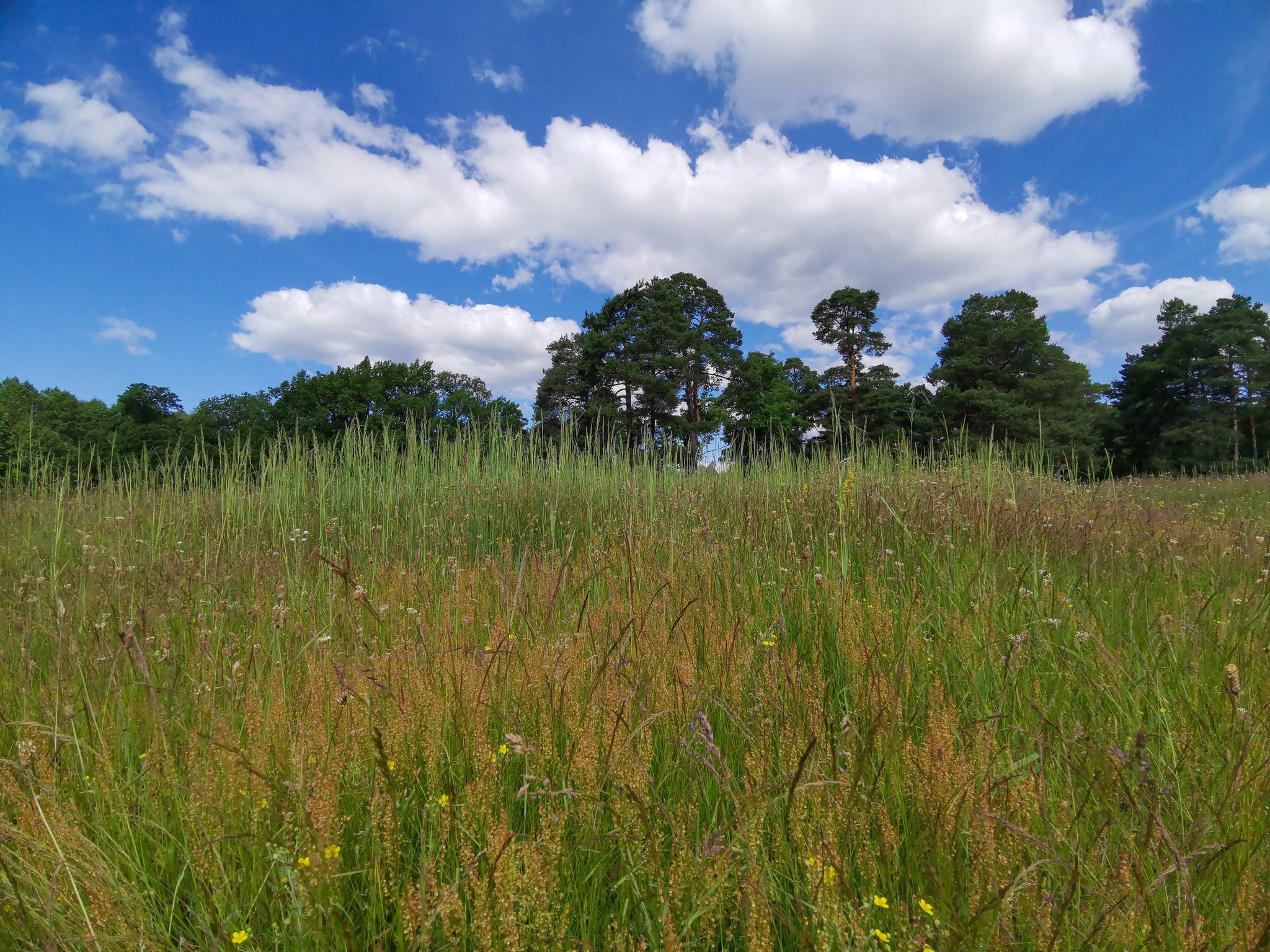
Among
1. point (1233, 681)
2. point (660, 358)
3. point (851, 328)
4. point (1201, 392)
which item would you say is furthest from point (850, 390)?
point (1233, 681)

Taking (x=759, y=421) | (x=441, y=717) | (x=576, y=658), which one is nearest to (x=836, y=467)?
(x=576, y=658)

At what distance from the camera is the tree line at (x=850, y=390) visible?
28609 mm

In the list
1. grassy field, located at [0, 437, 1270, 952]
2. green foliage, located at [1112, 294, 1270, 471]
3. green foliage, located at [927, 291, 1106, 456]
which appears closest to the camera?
grassy field, located at [0, 437, 1270, 952]

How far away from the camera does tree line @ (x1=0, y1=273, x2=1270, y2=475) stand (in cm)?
2861

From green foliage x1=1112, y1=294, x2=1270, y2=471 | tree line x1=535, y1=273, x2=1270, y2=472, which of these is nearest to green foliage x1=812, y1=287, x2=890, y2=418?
tree line x1=535, y1=273, x2=1270, y2=472

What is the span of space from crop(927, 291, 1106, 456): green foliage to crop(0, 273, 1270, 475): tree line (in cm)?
8

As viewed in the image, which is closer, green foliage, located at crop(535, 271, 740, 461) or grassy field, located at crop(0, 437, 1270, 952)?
grassy field, located at crop(0, 437, 1270, 952)

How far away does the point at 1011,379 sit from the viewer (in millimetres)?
29828

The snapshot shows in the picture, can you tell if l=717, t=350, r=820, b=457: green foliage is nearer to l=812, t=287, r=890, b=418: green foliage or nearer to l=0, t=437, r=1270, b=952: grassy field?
l=812, t=287, r=890, b=418: green foliage

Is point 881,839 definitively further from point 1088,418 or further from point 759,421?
point 1088,418

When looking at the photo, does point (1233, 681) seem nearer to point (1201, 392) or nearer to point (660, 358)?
point (660, 358)

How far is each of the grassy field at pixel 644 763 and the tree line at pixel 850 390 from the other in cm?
2211

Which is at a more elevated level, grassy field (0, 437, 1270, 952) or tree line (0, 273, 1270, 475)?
tree line (0, 273, 1270, 475)

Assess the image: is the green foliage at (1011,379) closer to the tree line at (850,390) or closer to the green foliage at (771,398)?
the tree line at (850,390)
